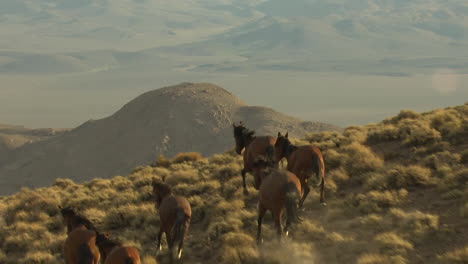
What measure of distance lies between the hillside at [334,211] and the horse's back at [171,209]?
1.12 meters

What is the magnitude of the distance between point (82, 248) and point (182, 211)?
2.27 m

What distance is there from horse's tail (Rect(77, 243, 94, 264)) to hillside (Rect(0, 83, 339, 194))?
81.6m

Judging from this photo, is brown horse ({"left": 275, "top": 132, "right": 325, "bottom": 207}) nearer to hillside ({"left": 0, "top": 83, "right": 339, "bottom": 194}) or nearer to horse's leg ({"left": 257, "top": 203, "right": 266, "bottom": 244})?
horse's leg ({"left": 257, "top": 203, "right": 266, "bottom": 244})

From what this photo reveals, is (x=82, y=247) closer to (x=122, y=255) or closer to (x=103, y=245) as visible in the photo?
(x=103, y=245)

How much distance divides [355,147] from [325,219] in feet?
19.1

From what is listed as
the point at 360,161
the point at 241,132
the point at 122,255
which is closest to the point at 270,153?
the point at 241,132

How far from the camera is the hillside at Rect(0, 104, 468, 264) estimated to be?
11.0 metres

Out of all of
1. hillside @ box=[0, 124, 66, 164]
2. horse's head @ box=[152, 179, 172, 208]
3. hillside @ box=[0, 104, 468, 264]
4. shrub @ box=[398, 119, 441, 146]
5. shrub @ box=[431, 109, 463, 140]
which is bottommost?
hillside @ box=[0, 124, 66, 164]

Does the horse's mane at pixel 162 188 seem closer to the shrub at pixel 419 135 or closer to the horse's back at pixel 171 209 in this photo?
the horse's back at pixel 171 209

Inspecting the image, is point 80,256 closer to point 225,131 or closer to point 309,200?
point 309,200

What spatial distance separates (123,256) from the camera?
8922mm

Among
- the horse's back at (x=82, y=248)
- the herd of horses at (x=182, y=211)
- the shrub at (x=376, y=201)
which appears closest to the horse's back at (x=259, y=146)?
the herd of horses at (x=182, y=211)

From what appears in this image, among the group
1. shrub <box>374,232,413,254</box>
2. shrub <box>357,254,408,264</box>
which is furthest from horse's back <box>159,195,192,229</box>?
shrub <box>374,232,413,254</box>

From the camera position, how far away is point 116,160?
98.2 metres
